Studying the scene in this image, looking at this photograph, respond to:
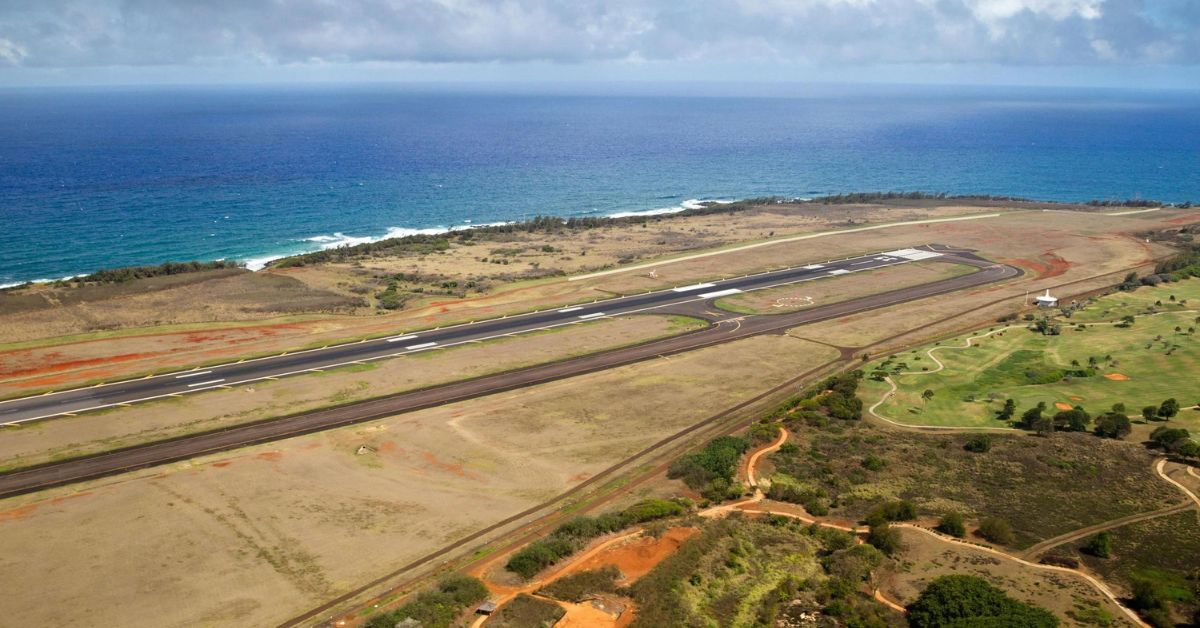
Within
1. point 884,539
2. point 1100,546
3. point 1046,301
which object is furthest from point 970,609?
point 1046,301

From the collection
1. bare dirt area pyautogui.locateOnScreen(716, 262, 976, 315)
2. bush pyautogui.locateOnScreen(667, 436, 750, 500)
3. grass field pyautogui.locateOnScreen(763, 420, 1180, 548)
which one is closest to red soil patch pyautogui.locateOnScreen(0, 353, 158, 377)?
bush pyautogui.locateOnScreen(667, 436, 750, 500)

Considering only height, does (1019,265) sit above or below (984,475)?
above

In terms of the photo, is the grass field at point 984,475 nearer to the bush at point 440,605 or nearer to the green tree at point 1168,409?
the green tree at point 1168,409

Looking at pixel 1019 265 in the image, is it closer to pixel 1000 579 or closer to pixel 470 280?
pixel 470 280

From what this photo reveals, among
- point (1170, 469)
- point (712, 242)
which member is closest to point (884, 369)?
point (1170, 469)

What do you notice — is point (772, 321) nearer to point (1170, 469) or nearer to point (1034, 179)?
point (1170, 469)

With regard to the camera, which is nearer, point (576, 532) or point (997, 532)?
point (997, 532)
